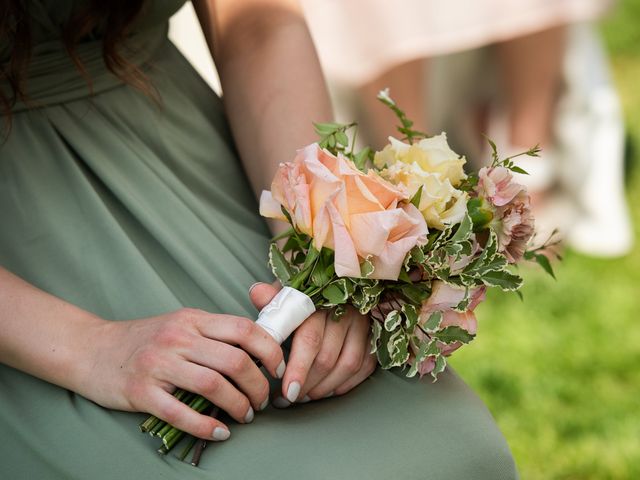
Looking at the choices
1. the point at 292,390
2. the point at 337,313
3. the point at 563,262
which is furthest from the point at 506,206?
the point at 563,262

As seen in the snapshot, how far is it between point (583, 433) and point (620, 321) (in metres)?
0.59

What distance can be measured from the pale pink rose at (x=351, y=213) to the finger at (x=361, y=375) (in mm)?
157

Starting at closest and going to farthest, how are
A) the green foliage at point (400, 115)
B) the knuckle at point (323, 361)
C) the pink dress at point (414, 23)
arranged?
the knuckle at point (323, 361)
the green foliage at point (400, 115)
the pink dress at point (414, 23)

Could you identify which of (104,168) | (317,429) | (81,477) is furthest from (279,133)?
(81,477)

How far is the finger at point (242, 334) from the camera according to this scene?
1.18m

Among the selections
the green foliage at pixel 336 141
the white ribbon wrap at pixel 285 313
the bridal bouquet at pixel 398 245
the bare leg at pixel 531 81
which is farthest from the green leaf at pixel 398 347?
the bare leg at pixel 531 81

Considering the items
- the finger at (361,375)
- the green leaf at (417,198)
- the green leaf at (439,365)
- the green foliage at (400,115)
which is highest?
the green foliage at (400,115)

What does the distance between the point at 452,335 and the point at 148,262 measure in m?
0.43

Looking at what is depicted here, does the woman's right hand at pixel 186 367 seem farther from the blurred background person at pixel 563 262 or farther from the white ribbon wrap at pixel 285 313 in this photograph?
the blurred background person at pixel 563 262

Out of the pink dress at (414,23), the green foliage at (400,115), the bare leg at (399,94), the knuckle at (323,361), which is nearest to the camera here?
the knuckle at (323,361)

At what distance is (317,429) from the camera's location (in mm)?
1223

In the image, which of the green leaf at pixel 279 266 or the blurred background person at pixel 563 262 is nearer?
the green leaf at pixel 279 266

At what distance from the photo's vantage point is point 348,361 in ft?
4.19

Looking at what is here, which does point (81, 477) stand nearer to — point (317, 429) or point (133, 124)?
point (317, 429)
